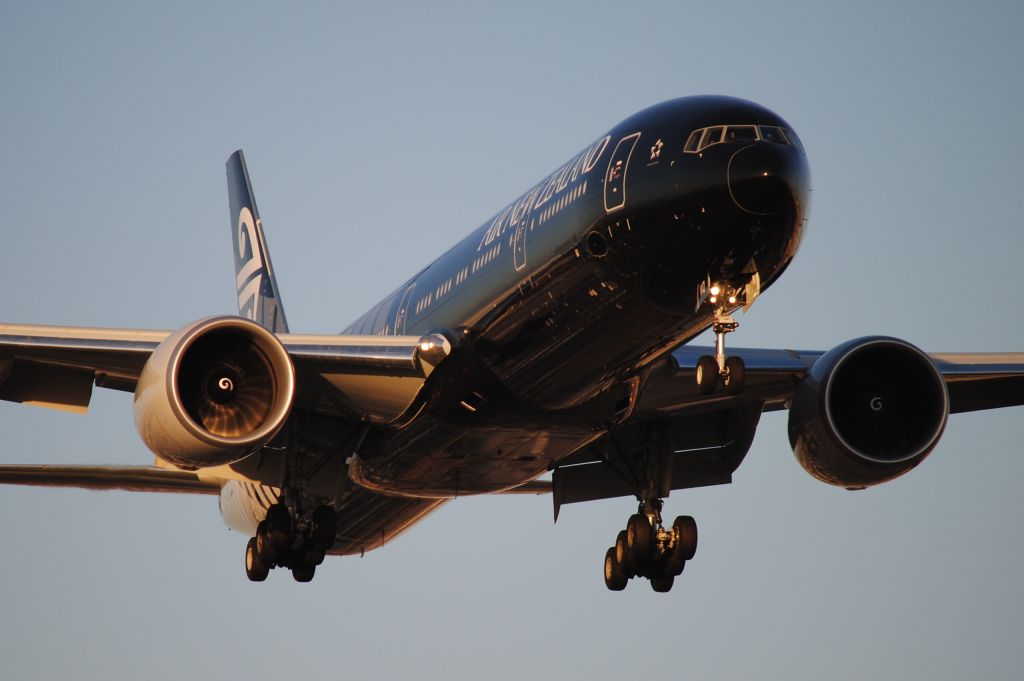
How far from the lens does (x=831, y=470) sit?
2584 centimetres

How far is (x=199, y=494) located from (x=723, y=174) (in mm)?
14004

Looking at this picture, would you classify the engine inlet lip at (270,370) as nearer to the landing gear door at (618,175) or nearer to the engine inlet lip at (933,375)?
the landing gear door at (618,175)

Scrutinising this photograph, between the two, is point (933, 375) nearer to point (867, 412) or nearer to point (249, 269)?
point (867, 412)

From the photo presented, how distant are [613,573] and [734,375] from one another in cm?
845

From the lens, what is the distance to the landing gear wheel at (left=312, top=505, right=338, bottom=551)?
26453mm

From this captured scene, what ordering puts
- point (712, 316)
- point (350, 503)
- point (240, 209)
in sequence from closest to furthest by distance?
point (712, 316)
point (350, 503)
point (240, 209)

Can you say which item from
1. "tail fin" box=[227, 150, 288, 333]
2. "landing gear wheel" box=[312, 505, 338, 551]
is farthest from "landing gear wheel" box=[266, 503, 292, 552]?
"tail fin" box=[227, 150, 288, 333]

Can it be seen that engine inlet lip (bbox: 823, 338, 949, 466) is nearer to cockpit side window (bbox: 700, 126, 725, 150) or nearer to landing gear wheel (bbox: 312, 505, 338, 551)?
cockpit side window (bbox: 700, 126, 725, 150)

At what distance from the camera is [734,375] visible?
1998 cm

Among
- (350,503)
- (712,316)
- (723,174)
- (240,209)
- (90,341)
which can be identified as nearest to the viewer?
(723,174)

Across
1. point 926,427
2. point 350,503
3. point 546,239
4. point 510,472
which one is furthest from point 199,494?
point 926,427

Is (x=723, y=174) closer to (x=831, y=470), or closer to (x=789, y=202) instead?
(x=789, y=202)

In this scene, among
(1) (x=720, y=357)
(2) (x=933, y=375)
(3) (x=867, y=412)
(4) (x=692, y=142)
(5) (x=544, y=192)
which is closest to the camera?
(4) (x=692, y=142)

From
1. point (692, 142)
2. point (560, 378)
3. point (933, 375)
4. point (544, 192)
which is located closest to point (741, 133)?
point (692, 142)
